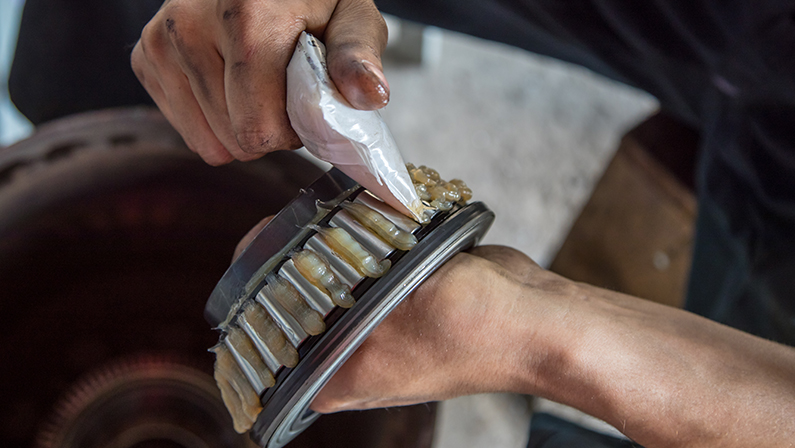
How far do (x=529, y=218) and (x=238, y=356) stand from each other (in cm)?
104

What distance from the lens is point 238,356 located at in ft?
1.26

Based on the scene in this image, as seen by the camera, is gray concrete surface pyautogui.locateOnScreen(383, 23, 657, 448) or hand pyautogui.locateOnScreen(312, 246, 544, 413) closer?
hand pyautogui.locateOnScreen(312, 246, 544, 413)

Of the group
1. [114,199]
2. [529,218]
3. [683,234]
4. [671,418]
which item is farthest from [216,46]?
[529,218]

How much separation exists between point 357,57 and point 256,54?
2.9 inches

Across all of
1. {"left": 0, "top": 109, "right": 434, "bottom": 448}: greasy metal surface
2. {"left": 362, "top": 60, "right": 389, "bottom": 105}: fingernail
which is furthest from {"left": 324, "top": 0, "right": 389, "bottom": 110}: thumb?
{"left": 0, "top": 109, "right": 434, "bottom": 448}: greasy metal surface

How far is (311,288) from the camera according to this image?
0.35m

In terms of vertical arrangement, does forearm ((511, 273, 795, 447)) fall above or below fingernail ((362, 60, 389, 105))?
below

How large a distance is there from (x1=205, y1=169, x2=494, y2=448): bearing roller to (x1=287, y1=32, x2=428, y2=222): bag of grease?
0.9 inches

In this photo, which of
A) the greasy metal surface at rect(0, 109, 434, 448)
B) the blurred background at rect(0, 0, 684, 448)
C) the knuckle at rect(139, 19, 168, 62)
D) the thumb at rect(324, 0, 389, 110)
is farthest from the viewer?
the blurred background at rect(0, 0, 684, 448)

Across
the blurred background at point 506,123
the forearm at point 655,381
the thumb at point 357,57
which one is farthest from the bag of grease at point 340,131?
the blurred background at point 506,123

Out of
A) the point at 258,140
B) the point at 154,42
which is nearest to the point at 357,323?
the point at 258,140

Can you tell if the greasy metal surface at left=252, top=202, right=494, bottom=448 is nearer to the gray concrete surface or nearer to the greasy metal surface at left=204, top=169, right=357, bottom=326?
the greasy metal surface at left=204, top=169, right=357, bottom=326

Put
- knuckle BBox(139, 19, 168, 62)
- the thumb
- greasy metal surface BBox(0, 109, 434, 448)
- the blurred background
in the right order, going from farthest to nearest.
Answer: the blurred background < greasy metal surface BBox(0, 109, 434, 448) < knuckle BBox(139, 19, 168, 62) < the thumb

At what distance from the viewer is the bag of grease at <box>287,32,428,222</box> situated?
0.31 m
